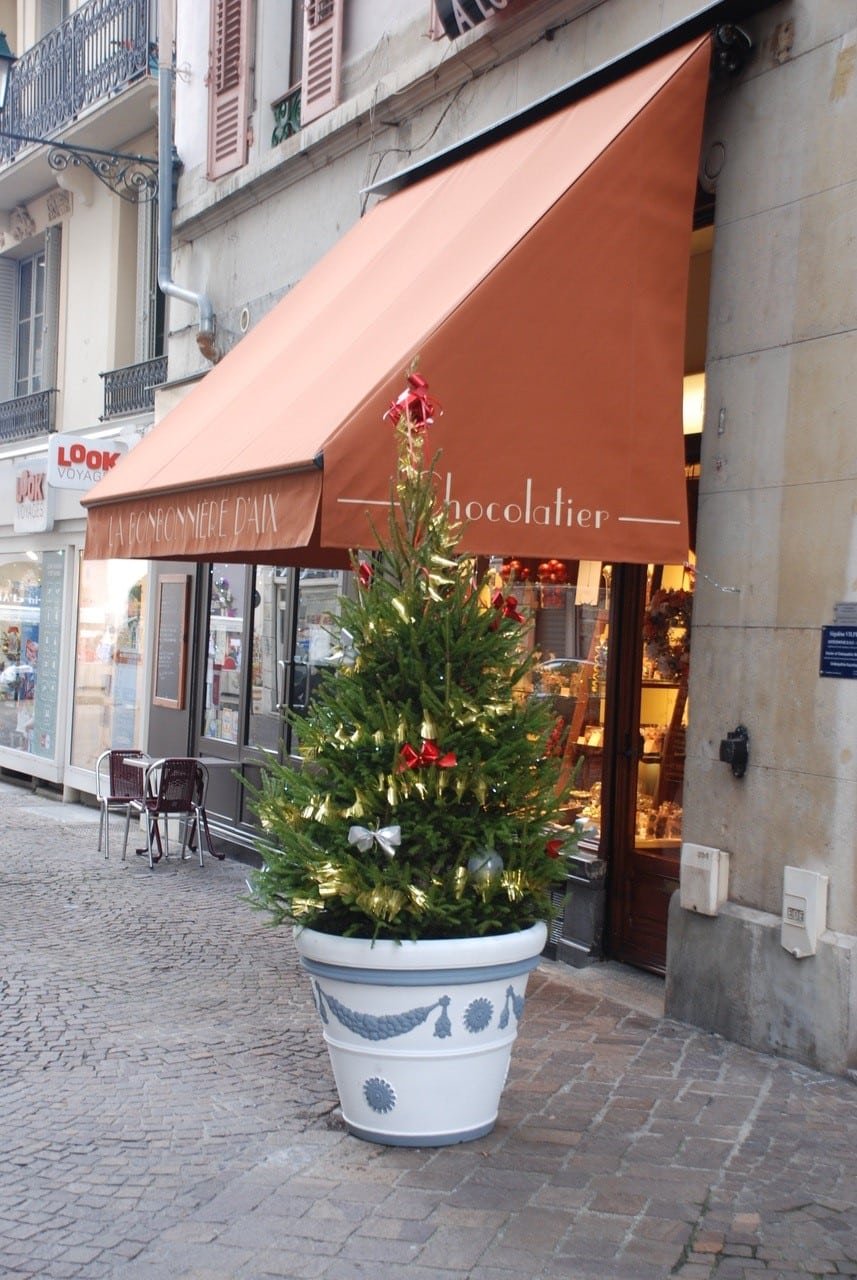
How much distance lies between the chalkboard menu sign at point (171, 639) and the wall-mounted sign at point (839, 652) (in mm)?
7442

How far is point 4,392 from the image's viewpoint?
17.1 m

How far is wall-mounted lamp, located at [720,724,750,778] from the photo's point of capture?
241 inches

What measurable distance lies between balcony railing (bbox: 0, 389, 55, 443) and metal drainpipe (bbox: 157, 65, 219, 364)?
3.86 m

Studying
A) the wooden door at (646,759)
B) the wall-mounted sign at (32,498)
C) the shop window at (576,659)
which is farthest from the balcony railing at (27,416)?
the wooden door at (646,759)

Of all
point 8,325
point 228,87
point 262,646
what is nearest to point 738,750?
point 262,646

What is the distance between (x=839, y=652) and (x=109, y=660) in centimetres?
979

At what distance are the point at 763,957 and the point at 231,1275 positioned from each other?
289 cm

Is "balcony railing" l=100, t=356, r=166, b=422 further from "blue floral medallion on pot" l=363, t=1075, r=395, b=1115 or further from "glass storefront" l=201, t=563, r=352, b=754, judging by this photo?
"blue floral medallion on pot" l=363, t=1075, r=395, b=1115

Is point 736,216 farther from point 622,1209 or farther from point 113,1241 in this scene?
point 113,1241

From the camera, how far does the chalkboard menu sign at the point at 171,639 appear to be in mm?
12234

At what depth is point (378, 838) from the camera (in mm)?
4754

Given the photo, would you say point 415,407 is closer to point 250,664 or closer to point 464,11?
point 464,11

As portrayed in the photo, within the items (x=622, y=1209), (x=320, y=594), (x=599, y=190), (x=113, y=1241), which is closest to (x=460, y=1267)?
(x=622, y=1209)

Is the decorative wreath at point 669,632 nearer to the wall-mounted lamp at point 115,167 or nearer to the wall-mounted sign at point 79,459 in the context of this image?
the wall-mounted sign at point 79,459
